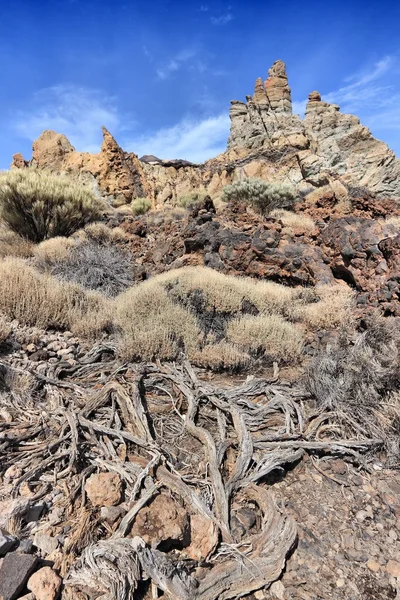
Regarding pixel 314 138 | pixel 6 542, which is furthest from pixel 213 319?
pixel 314 138

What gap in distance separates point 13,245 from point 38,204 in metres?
1.45

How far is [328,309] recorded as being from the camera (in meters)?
5.12

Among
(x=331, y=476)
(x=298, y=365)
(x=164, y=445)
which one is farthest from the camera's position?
(x=298, y=365)

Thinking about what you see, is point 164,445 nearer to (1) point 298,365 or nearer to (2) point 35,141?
(1) point 298,365

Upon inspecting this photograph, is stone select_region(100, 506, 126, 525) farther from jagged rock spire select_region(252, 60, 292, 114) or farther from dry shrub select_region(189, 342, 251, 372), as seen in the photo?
jagged rock spire select_region(252, 60, 292, 114)

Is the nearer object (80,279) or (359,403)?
(359,403)

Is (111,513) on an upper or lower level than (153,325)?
lower

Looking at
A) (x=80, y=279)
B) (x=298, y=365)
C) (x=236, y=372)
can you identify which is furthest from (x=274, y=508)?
(x=80, y=279)

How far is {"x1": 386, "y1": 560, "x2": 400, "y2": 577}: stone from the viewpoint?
1.84 m

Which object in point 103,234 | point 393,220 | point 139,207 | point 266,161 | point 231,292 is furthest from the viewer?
point 266,161

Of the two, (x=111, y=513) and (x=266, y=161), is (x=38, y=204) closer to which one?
(x=111, y=513)

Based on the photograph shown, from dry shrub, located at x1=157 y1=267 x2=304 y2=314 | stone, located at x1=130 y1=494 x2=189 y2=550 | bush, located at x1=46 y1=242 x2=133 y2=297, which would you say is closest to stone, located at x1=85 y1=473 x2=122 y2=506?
stone, located at x1=130 y1=494 x2=189 y2=550

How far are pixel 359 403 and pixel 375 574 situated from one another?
5.04ft

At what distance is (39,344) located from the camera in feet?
13.4
